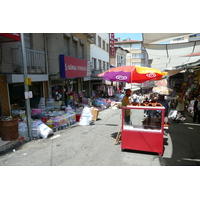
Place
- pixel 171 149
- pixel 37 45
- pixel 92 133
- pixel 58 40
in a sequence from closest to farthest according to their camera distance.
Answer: pixel 171 149 → pixel 92 133 → pixel 37 45 → pixel 58 40

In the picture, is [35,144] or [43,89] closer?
[35,144]

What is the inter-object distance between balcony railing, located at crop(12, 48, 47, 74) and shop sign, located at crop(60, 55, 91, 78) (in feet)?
3.70

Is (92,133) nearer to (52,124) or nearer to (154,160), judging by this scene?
(52,124)

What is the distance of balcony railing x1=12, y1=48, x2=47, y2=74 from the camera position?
24.7 feet

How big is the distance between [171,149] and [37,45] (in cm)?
868

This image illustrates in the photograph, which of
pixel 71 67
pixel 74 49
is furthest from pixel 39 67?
pixel 74 49

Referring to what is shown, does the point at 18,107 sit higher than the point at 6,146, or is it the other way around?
the point at 18,107

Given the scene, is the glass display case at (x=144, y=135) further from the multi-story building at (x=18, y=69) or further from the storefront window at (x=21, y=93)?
the storefront window at (x=21, y=93)

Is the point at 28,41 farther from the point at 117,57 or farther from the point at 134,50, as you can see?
the point at 134,50

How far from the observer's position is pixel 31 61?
8.64 metres

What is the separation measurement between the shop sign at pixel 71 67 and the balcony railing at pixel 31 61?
113 cm

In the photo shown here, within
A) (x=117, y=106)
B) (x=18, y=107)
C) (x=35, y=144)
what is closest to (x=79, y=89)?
(x=117, y=106)

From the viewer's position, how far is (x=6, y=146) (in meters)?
5.56

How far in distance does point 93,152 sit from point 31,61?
6.26 metres
